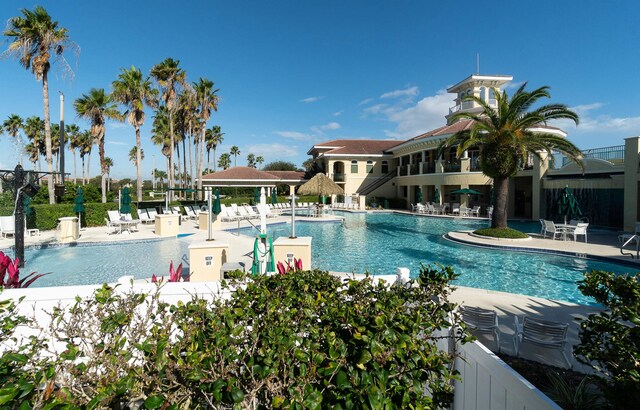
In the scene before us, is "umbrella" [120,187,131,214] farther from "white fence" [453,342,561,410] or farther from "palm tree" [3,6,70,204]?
"white fence" [453,342,561,410]

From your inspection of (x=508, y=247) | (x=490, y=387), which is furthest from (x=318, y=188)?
(x=490, y=387)

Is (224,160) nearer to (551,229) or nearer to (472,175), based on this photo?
(472,175)

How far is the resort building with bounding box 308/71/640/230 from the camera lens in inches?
709

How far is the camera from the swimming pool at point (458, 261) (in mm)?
9203

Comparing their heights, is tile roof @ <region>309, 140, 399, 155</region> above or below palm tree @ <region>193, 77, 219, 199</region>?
below

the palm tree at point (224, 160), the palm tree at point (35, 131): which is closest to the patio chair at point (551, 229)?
the palm tree at point (35, 131)

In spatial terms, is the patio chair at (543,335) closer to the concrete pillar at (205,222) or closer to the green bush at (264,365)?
the green bush at (264,365)

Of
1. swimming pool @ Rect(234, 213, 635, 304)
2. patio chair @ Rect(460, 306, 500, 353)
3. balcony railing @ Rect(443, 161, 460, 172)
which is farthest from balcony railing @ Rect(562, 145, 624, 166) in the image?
patio chair @ Rect(460, 306, 500, 353)

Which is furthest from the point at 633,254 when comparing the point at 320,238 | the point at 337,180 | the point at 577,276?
the point at 337,180

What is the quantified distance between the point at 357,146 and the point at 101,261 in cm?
3467

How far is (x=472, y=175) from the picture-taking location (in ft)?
83.8

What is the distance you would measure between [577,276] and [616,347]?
9924 mm

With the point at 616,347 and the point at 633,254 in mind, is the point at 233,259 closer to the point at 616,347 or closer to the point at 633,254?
the point at 616,347

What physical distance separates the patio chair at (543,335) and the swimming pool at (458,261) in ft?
9.56
